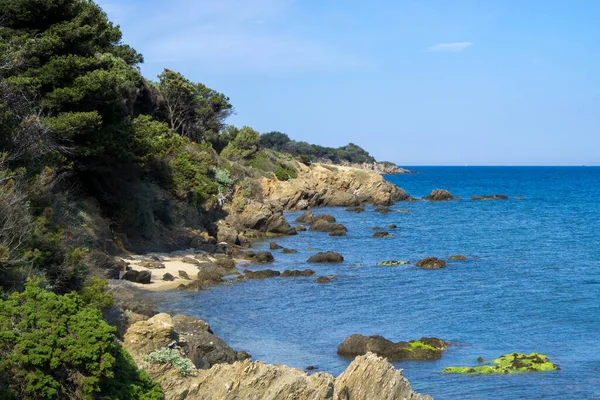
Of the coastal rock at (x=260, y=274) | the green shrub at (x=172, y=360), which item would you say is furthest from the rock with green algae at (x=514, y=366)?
the coastal rock at (x=260, y=274)

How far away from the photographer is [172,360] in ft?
43.3

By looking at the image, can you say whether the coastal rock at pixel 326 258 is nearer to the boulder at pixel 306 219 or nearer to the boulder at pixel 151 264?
the boulder at pixel 151 264

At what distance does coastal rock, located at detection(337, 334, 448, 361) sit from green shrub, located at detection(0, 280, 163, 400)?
10.9 meters

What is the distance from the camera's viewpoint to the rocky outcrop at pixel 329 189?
77625mm

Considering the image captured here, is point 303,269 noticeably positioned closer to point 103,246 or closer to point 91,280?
point 103,246

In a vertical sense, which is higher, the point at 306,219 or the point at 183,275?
the point at 306,219

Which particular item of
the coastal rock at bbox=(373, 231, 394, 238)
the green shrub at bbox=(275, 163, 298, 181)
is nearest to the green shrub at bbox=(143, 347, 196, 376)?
the coastal rock at bbox=(373, 231, 394, 238)

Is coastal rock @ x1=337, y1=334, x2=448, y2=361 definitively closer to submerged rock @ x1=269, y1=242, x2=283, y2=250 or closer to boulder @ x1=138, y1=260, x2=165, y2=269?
boulder @ x1=138, y1=260, x2=165, y2=269

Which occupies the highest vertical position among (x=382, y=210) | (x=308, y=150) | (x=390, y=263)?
(x=308, y=150)

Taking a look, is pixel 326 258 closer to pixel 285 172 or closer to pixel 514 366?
pixel 514 366

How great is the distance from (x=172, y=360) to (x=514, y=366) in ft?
36.9

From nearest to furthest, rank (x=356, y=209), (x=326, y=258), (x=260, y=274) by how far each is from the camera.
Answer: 1. (x=260, y=274)
2. (x=326, y=258)
3. (x=356, y=209)

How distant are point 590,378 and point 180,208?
2728 cm

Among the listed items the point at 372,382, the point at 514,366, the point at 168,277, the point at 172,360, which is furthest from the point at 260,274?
the point at 372,382
